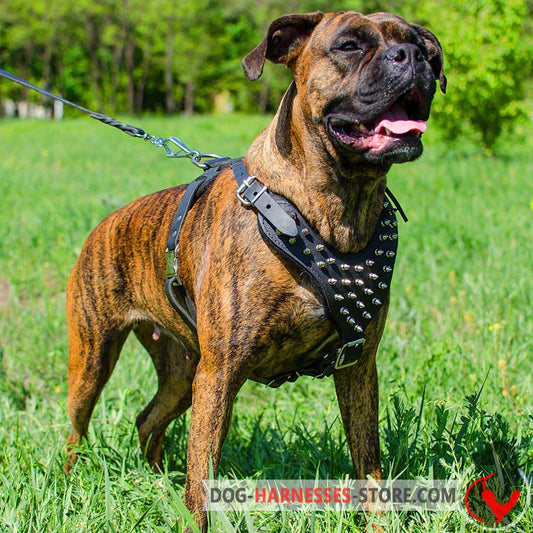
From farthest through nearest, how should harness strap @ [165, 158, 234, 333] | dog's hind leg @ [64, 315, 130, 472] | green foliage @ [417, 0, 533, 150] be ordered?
green foliage @ [417, 0, 533, 150] → dog's hind leg @ [64, 315, 130, 472] → harness strap @ [165, 158, 234, 333]

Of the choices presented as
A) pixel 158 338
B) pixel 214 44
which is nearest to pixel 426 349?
pixel 158 338

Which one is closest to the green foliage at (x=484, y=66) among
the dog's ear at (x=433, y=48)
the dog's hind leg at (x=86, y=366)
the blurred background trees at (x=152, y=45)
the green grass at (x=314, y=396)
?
the blurred background trees at (x=152, y=45)

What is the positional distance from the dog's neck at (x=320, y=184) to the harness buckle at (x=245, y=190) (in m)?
0.06

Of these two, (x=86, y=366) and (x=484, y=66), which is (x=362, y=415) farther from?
(x=484, y=66)

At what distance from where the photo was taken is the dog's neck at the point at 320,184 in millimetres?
2379

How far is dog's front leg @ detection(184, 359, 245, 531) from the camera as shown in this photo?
7.64 feet

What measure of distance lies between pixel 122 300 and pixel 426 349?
73.8 inches

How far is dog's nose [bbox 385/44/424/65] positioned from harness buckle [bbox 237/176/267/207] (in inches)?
23.9

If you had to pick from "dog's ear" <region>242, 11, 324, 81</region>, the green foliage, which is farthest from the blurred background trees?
"dog's ear" <region>242, 11, 324, 81</region>

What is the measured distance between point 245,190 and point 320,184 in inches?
10.5

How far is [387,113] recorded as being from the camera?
2293 millimetres

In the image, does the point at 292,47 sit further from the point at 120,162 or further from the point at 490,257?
the point at 120,162

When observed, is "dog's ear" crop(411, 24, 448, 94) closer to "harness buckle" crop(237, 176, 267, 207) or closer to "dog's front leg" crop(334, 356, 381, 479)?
"harness buckle" crop(237, 176, 267, 207)

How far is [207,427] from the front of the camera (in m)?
2.34
